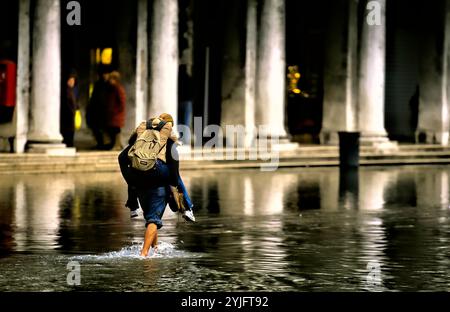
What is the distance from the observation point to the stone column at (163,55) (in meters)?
33.0

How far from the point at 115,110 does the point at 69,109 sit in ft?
3.69

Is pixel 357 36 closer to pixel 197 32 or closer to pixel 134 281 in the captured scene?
pixel 197 32

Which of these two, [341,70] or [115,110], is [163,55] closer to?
[115,110]

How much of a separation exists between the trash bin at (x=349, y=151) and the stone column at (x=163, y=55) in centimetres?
378

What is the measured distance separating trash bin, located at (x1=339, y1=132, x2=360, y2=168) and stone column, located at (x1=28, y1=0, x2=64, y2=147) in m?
6.23

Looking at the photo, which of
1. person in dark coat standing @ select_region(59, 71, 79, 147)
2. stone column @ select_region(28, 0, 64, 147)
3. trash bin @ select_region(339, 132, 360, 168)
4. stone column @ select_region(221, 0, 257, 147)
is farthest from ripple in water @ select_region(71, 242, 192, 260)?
stone column @ select_region(221, 0, 257, 147)

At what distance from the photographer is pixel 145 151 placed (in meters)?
16.1

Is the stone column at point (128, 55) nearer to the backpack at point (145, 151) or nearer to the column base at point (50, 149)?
the column base at point (50, 149)

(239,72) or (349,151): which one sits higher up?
(239,72)

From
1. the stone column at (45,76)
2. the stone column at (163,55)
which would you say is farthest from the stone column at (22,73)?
the stone column at (163,55)

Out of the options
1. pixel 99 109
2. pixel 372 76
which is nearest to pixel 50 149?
pixel 99 109
